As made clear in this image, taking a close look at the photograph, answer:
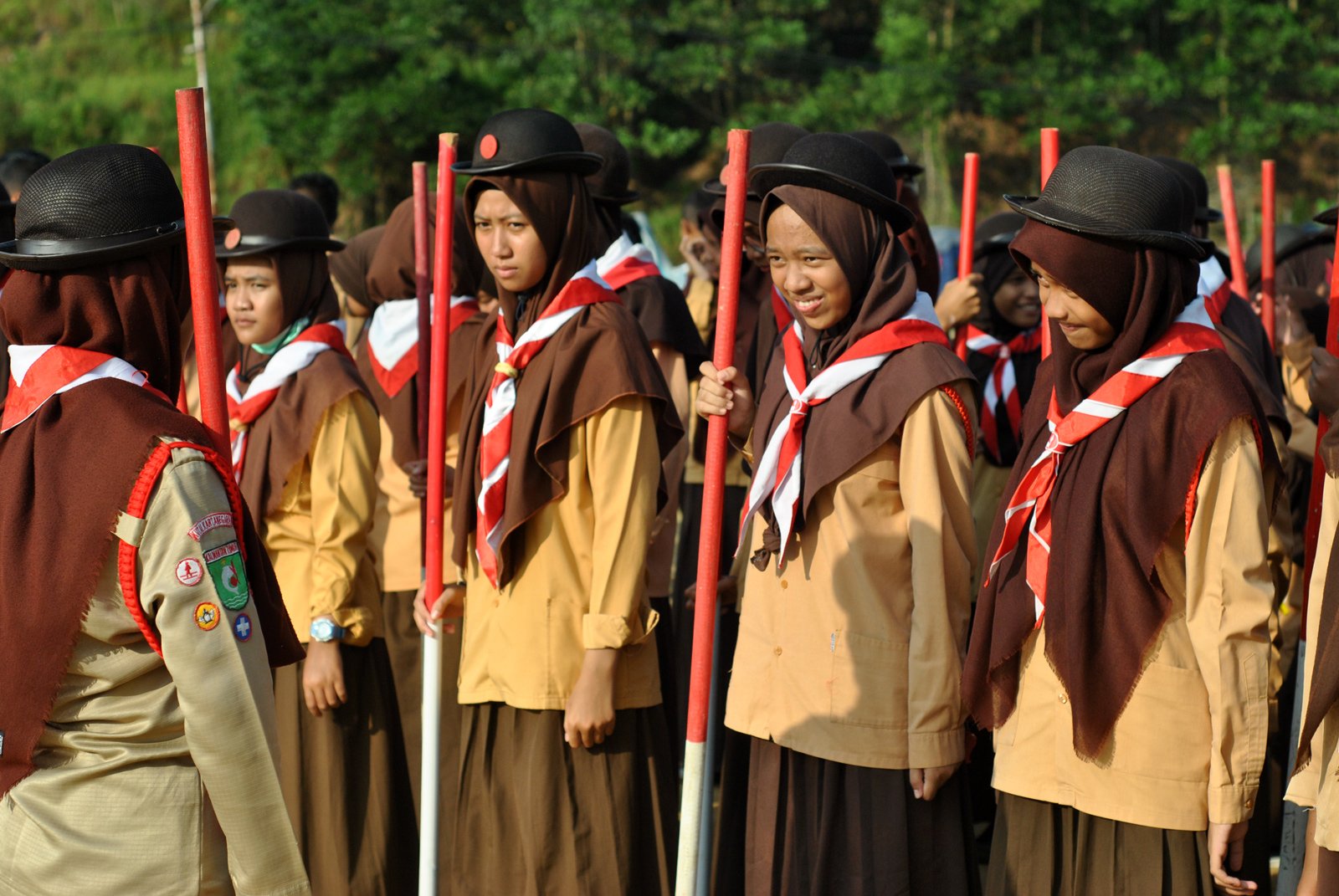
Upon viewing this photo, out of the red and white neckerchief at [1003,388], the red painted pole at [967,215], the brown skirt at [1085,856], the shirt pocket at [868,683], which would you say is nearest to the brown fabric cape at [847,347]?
the shirt pocket at [868,683]

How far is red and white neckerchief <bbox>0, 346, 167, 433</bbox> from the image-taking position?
2400 millimetres

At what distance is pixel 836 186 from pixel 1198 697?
4.34 ft

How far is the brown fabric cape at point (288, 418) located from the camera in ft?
13.8

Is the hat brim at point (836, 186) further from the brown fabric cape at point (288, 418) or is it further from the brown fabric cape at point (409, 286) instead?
the brown fabric cape at point (409, 286)

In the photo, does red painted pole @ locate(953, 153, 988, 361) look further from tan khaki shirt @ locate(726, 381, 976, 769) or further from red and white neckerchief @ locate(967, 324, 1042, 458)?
tan khaki shirt @ locate(726, 381, 976, 769)

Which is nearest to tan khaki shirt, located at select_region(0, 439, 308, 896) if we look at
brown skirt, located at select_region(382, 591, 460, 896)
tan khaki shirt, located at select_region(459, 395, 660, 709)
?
tan khaki shirt, located at select_region(459, 395, 660, 709)

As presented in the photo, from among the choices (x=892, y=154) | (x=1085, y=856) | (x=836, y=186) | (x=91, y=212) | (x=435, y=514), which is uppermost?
(x=892, y=154)

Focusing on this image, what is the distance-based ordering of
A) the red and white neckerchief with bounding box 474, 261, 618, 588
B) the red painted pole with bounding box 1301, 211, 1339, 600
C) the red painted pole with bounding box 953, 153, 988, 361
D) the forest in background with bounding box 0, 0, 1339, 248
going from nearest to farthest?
the red painted pole with bounding box 1301, 211, 1339, 600 < the red and white neckerchief with bounding box 474, 261, 618, 588 < the red painted pole with bounding box 953, 153, 988, 361 < the forest in background with bounding box 0, 0, 1339, 248

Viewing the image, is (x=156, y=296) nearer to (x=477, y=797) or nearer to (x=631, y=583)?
(x=631, y=583)

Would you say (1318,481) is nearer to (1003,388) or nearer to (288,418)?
(1003,388)

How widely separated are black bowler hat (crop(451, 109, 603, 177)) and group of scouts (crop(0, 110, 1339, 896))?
0.01 m

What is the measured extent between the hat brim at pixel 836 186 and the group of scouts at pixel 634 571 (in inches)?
0.5

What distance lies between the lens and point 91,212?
2402 mm

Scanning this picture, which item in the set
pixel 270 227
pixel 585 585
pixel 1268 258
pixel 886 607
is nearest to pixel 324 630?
pixel 585 585
